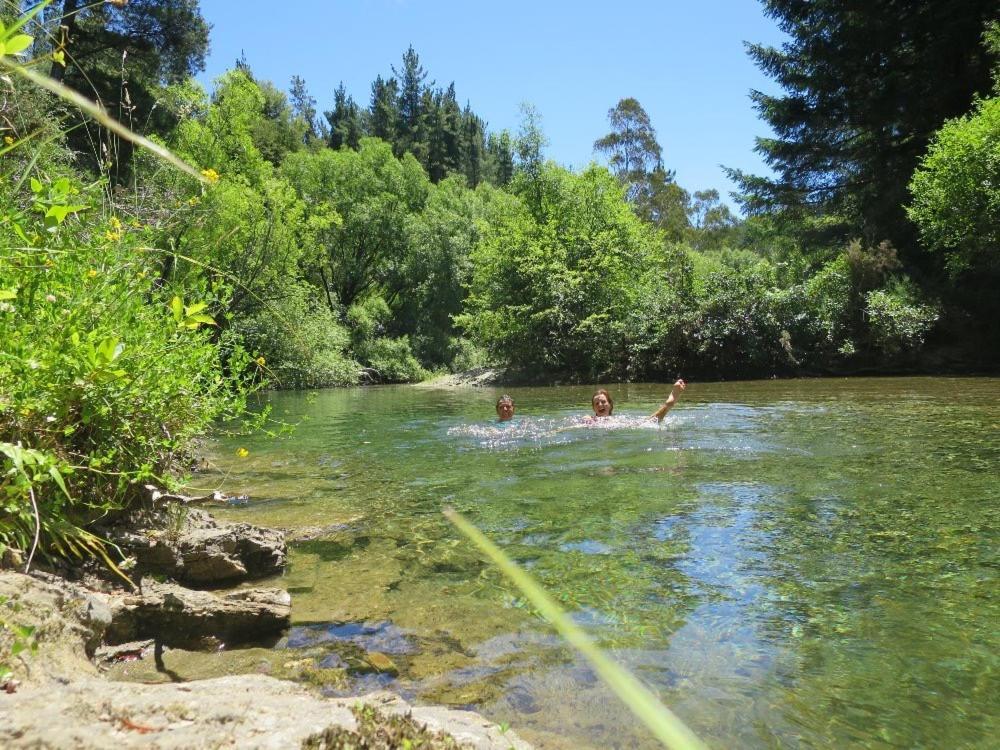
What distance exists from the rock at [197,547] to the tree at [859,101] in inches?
1105

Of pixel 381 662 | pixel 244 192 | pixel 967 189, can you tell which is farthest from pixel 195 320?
pixel 244 192

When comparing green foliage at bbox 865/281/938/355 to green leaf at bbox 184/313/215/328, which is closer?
green leaf at bbox 184/313/215/328

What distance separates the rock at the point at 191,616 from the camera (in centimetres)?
351

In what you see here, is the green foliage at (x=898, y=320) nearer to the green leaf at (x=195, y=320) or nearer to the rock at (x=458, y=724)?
the green leaf at (x=195, y=320)

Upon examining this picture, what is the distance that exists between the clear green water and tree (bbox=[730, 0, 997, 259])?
2203 centimetres

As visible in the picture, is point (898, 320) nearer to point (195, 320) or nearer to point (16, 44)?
point (195, 320)

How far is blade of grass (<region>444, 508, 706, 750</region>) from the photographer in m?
2.58

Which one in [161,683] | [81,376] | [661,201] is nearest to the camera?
[161,683]

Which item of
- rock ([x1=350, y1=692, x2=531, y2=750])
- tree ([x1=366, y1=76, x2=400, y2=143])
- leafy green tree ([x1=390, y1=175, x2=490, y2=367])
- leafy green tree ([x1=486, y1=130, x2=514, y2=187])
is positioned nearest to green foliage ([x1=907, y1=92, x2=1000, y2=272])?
rock ([x1=350, y1=692, x2=531, y2=750])

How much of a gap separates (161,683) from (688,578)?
298 centimetres

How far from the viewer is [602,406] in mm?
12781

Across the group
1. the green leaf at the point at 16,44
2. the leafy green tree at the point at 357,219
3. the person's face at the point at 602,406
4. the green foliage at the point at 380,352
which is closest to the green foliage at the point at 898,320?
Result: the person's face at the point at 602,406

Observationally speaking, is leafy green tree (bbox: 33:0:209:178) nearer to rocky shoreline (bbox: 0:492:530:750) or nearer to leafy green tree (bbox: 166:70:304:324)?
leafy green tree (bbox: 166:70:304:324)

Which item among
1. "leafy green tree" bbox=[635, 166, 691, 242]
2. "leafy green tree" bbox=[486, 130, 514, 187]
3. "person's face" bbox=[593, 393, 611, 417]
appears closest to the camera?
"person's face" bbox=[593, 393, 611, 417]
